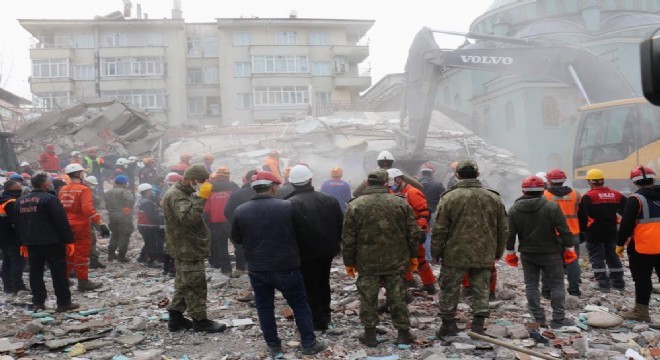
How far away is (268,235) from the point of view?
4586 millimetres

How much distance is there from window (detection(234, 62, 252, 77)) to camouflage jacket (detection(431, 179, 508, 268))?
3360 centimetres

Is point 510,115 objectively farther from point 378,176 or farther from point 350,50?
point 378,176

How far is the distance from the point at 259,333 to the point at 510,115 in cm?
2744

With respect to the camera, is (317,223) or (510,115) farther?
(510,115)

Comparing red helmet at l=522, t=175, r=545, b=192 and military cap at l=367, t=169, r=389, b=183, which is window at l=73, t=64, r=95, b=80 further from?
red helmet at l=522, t=175, r=545, b=192

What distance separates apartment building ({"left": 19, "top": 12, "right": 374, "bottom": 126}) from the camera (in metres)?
35.3

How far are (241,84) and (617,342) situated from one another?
113 ft

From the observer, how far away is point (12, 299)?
6793 millimetres

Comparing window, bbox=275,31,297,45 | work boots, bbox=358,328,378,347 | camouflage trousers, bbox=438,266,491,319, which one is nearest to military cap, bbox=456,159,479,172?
camouflage trousers, bbox=438,266,491,319

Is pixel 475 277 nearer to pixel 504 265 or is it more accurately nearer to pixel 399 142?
pixel 504 265

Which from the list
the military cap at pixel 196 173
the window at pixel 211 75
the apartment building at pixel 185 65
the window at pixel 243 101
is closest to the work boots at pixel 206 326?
the military cap at pixel 196 173

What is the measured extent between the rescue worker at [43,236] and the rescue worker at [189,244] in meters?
1.72

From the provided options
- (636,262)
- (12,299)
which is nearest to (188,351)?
(12,299)

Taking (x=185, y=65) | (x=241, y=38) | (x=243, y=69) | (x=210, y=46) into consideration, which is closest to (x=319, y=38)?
(x=241, y=38)
